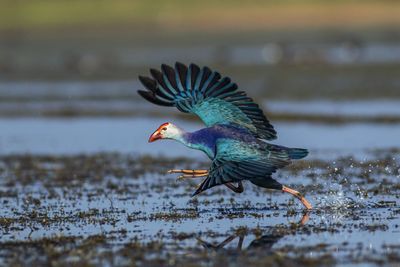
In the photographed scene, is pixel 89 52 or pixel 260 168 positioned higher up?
pixel 89 52

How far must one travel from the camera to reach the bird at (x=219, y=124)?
10.4 meters

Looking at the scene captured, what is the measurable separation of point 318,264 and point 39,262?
230 cm

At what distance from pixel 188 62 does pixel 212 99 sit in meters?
22.7

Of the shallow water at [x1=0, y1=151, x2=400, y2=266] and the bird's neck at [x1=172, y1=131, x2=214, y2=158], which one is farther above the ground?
the bird's neck at [x1=172, y1=131, x2=214, y2=158]

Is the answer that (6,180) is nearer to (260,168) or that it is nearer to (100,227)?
(100,227)

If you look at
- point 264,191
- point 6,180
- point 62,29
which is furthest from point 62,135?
point 62,29

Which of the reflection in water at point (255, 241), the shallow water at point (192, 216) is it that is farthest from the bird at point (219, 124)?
the reflection in water at point (255, 241)

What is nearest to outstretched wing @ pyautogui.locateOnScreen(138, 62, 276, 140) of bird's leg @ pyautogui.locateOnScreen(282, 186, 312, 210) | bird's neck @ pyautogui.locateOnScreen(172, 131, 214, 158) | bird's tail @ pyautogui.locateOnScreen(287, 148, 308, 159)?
bird's neck @ pyautogui.locateOnScreen(172, 131, 214, 158)

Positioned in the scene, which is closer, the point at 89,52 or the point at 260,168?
the point at 260,168

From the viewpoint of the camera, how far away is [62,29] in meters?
46.1

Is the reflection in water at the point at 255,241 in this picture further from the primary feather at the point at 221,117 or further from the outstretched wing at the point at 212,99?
the outstretched wing at the point at 212,99

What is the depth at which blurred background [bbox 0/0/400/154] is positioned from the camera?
20.3 metres

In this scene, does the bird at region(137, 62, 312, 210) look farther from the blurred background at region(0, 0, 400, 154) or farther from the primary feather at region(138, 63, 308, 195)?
the blurred background at region(0, 0, 400, 154)

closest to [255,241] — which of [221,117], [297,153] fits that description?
[297,153]
